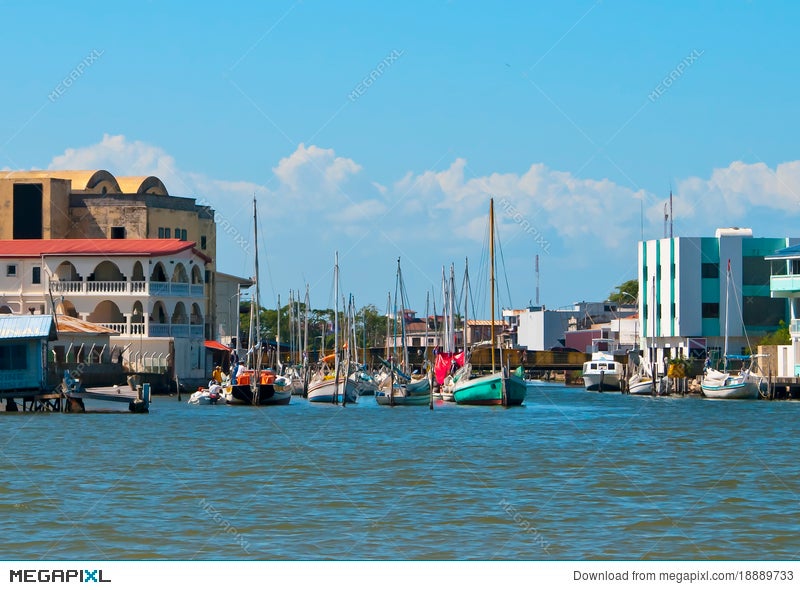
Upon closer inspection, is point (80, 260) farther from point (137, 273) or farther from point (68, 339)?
point (68, 339)

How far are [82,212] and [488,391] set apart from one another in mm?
44761

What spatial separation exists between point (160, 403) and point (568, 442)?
31.4 meters

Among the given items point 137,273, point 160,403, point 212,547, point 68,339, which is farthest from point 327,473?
point 137,273

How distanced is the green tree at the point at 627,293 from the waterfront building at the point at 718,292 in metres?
72.0

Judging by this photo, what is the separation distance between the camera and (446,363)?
267 ft

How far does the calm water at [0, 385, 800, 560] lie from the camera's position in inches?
961

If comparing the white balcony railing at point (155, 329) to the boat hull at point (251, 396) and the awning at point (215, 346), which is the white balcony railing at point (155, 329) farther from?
the boat hull at point (251, 396)

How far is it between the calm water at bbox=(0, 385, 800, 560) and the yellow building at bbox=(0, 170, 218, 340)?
156 ft

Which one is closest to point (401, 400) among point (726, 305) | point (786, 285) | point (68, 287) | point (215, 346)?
point (68, 287)

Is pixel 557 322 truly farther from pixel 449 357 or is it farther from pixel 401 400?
pixel 401 400

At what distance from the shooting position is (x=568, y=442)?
47406 millimetres

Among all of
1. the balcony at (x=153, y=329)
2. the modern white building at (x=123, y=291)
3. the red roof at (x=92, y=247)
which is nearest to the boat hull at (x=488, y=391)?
the modern white building at (x=123, y=291)

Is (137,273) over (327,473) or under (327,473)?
over
